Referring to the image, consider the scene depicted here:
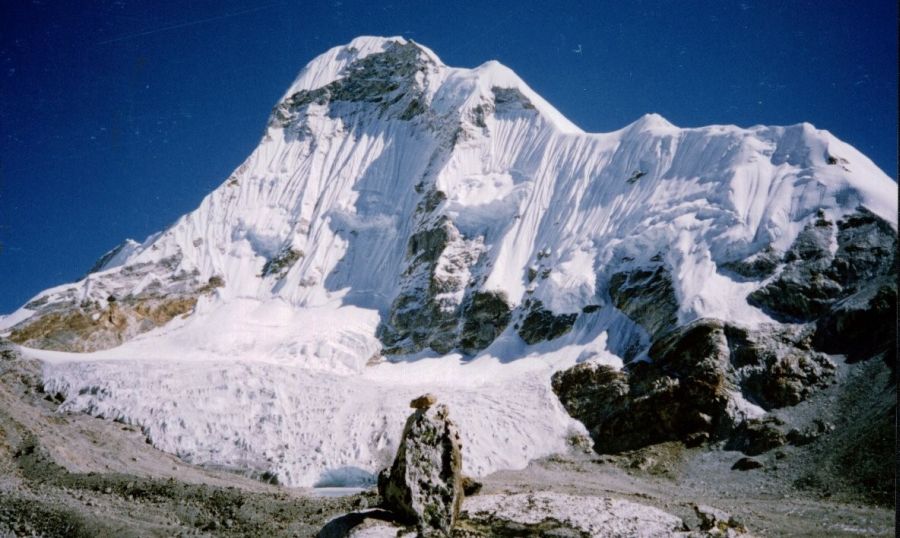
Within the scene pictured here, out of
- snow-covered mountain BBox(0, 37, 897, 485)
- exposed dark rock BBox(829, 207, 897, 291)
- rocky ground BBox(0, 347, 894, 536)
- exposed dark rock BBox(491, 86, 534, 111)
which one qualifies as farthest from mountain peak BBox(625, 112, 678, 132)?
rocky ground BBox(0, 347, 894, 536)

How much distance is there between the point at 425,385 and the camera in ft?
140

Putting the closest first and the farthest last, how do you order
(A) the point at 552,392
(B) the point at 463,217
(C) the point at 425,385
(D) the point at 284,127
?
(A) the point at 552,392
(C) the point at 425,385
(B) the point at 463,217
(D) the point at 284,127

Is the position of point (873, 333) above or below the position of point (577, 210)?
below

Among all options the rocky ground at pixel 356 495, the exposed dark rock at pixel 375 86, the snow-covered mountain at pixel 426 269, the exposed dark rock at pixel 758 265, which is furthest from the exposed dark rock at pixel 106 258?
the exposed dark rock at pixel 758 265

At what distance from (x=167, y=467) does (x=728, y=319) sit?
1247 inches

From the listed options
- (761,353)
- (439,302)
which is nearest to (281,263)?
(439,302)

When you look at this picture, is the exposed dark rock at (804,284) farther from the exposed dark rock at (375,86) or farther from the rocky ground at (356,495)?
the exposed dark rock at (375,86)

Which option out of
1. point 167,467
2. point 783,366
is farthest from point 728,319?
point 167,467

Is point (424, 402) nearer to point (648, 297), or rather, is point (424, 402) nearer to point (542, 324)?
point (648, 297)

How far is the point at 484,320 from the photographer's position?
51.5 metres

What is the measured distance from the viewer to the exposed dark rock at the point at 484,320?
50.2 m

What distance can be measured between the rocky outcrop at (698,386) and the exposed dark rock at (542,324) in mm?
8179

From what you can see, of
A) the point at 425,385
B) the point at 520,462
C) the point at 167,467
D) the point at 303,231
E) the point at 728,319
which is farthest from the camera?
the point at 303,231

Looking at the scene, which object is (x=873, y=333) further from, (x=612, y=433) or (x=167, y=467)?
(x=167, y=467)
